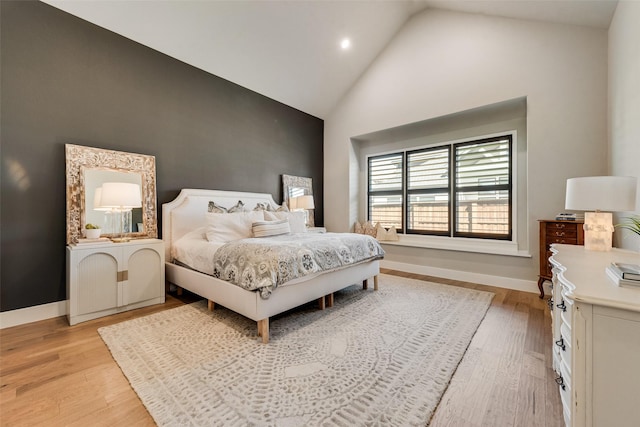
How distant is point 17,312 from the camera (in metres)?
2.38

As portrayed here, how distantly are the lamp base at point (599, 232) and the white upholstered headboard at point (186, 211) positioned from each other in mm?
3666

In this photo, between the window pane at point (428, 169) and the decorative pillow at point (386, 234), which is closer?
the window pane at point (428, 169)

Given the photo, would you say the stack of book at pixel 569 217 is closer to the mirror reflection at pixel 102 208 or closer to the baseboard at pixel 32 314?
the mirror reflection at pixel 102 208

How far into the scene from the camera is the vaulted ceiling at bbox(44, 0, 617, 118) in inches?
111

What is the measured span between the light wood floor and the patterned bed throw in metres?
0.93

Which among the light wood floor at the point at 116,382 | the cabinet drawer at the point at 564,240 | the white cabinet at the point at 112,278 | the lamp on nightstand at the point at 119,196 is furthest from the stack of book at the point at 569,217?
the lamp on nightstand at the point at 119,196

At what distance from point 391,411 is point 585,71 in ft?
13.2

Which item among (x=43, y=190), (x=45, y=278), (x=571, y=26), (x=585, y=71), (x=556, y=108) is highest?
(x=571, y=26)

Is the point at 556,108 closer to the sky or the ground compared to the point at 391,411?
closer to the sky

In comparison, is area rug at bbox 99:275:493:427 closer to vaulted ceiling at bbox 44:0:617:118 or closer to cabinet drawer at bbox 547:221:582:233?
cabinet drawer at bbox 547:221:582:233

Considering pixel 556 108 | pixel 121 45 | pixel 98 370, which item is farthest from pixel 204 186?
pixel 556 108

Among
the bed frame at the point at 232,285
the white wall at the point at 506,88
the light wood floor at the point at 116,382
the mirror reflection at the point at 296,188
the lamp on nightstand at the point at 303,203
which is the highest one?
the white wall at the point at 506,88

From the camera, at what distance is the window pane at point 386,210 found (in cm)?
489

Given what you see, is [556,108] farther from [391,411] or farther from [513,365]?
[391,411]
